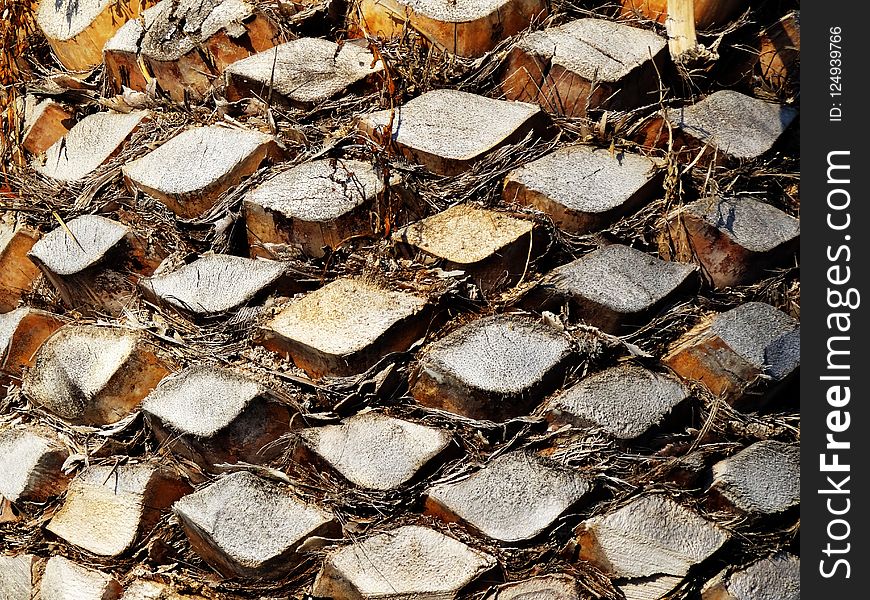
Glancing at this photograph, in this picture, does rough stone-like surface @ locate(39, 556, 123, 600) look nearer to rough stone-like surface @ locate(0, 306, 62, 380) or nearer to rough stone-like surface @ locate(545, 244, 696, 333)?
rough stone-like surface @ locate(0, 306, 62, 380)

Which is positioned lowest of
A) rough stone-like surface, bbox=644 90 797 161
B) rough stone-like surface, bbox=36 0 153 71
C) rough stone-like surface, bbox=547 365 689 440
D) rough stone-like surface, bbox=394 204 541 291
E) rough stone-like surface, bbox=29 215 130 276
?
rough stone-like surface, bbox=547 365 689 440

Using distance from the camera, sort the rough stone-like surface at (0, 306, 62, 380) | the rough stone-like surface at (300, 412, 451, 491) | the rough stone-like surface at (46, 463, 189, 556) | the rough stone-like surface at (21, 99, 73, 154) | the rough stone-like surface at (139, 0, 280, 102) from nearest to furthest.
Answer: the rough stone-like surface at (300, 412, 451, 491), the rough stone-like surface at (46, 463, 189, 556), the rough stone-like surface at (0, 306, 62, 380), the rough stone-like surface at (139, 0, 280, 102), the rough stone-like surface at (21, 99, 73, 154)

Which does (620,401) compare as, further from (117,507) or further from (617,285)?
(117,507)

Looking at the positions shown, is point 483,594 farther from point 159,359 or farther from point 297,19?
point 297,19

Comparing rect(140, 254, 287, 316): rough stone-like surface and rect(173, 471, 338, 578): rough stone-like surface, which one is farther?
rect(140, 254, 287, 316): rough stone-like surface

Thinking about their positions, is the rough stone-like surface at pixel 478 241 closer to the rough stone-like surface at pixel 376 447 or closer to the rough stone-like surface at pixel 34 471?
the rough stone-like surface at pixel 376 447

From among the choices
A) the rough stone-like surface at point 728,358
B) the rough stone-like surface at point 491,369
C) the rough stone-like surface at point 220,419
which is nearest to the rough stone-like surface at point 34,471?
the rough stone-like surface at point 220,419

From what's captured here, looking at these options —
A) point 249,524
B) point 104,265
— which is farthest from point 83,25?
point 249,524

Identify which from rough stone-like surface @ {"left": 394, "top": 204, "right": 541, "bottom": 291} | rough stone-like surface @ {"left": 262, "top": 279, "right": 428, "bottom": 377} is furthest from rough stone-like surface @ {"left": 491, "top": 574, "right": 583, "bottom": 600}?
rough stone-like surface @ {"left": 394, "top": 204, "right": 541, "bottom": 291}
